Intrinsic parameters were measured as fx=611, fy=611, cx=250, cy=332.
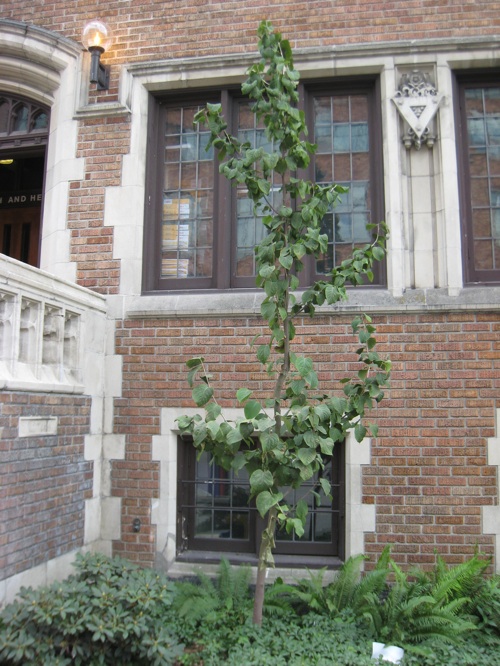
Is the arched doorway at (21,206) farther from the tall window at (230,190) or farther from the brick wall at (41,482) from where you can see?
the brick wall at (41,482)

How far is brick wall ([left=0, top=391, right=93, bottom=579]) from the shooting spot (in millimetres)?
4555

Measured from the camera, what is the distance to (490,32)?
6113 mm

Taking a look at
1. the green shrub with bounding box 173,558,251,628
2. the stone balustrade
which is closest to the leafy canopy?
the green shrub with bounding box 173,558,251,628

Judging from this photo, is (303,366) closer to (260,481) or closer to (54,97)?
(260,481)

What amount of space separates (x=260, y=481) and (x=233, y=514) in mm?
2296

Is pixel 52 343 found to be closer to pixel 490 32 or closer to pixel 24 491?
pixel 24 491

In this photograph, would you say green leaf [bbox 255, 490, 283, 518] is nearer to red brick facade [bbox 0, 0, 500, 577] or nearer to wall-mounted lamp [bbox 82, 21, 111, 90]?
red brick facade [bbox 0, 0, 500, 577]

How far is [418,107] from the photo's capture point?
6023mm

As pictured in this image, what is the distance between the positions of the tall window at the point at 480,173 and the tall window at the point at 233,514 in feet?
7.67

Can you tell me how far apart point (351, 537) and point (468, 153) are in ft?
13.0

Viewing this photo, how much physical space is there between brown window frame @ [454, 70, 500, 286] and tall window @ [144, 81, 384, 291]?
0.80m

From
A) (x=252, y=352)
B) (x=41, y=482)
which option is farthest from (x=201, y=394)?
(x=252, y=352)

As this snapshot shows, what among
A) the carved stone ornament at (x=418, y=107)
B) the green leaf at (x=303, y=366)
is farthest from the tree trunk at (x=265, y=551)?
the carved stone ornament at (x=418, y=107)

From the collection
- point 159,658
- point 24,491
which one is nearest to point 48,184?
point 24,491
